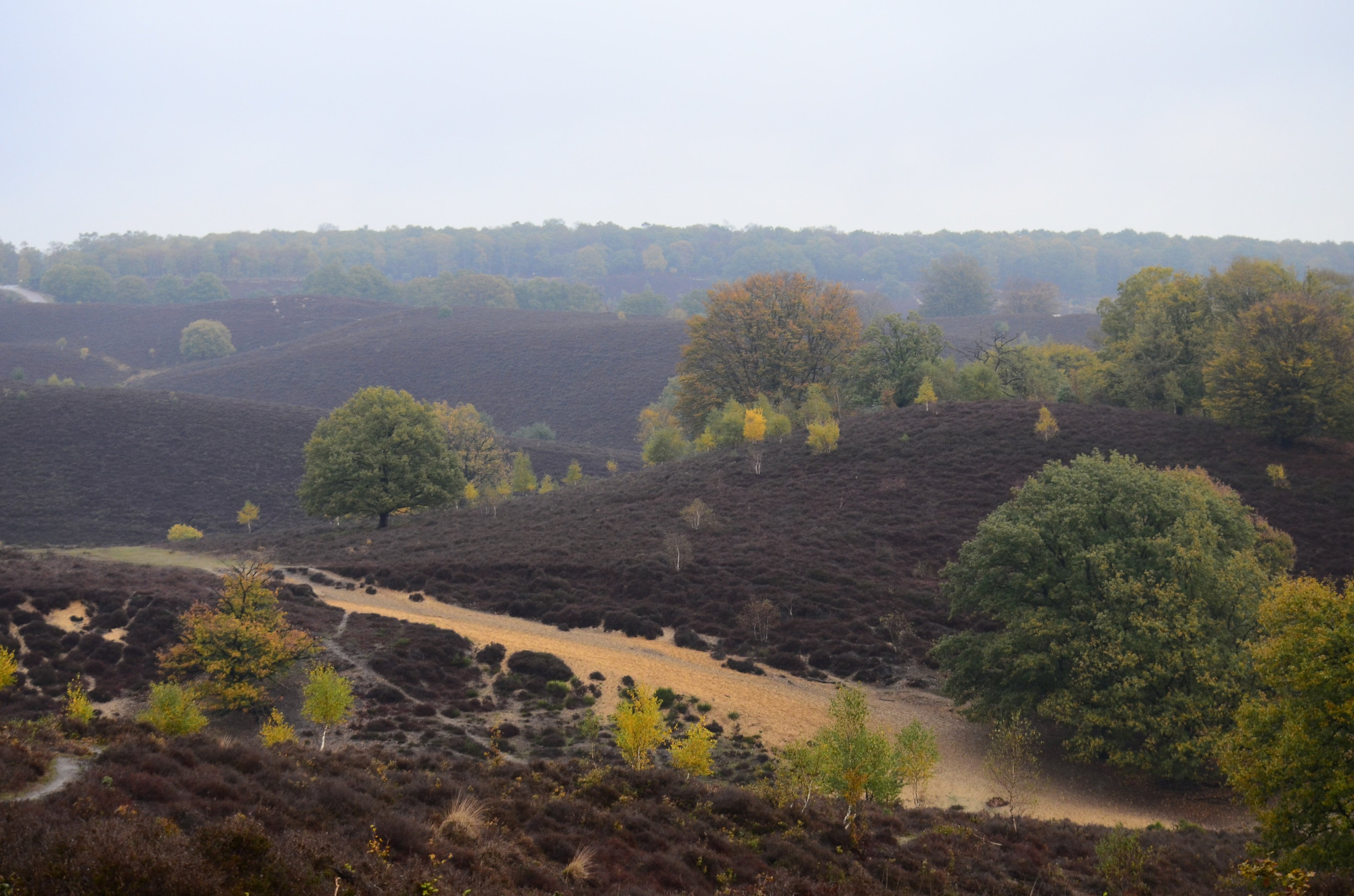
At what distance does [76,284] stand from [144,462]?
428ft

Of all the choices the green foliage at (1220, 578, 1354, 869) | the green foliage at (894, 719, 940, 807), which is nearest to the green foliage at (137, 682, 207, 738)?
the green foliage at (894, 719, 940, 807)

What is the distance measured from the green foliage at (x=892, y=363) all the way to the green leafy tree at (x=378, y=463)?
103 feet

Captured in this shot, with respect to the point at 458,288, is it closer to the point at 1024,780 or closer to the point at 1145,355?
the point at 1145,355

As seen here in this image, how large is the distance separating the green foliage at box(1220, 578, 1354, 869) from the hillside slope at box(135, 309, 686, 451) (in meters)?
88.8

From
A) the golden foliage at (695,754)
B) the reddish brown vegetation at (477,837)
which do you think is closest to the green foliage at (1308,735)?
the reddish brown vegetation at (477,837)

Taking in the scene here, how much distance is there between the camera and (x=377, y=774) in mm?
15828

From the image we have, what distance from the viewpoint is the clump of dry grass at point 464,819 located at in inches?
509

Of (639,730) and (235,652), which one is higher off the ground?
(235,652)

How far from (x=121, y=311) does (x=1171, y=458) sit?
550 feet

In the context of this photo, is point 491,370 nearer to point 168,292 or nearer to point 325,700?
point 168,292

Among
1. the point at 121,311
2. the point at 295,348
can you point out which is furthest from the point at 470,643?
the point at 121,311

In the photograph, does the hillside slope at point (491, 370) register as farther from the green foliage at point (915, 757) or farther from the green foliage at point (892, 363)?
the green foliage at point (915, 757)

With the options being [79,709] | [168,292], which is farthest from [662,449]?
[168,292]

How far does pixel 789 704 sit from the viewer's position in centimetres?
2688
